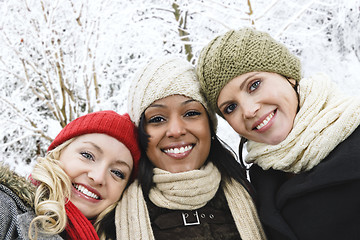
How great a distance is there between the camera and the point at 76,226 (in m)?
1.65

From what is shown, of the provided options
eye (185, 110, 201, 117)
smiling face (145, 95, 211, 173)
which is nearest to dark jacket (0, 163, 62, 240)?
smiling face (145, 95, 211, 173)

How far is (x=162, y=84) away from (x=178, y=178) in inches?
25.0

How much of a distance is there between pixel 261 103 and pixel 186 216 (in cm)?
86

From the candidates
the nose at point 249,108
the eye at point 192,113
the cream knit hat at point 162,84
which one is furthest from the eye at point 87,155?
the nose at point 249,108

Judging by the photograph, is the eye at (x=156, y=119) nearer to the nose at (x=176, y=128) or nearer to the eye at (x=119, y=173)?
the nose at (x=176, y=128)

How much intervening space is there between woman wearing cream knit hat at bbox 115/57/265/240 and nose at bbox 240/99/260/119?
36 centimetres

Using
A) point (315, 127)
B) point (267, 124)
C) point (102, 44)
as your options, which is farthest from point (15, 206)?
point (102, 44)

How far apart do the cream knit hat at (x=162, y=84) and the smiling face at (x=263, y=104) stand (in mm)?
289

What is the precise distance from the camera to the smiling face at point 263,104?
184 cm

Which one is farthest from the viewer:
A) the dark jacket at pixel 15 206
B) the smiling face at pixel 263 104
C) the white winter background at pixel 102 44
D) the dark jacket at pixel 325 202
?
the white winter background at pixel 102 44

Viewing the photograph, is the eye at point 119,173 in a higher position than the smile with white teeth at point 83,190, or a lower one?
lower

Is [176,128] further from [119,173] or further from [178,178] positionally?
[119,173]

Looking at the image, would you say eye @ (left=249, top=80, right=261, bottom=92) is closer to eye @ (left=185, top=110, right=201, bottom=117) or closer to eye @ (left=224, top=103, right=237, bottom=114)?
eye @ (left=224, top=103, right=237, bottom=114)

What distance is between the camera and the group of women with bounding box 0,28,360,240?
5.13 ft
